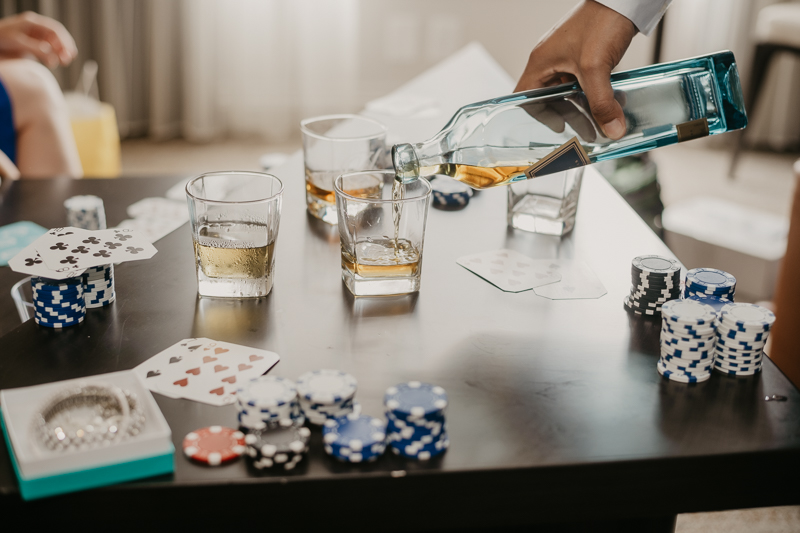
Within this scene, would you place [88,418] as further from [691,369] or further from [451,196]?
[451,196]

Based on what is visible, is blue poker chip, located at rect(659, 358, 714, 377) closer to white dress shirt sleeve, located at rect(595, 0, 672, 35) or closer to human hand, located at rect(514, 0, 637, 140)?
human hand, located at rect(514, 0, 637, 140)

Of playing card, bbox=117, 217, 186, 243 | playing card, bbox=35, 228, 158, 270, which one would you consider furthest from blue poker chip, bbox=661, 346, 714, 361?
playing card, bbox=117, 217, 186, 243

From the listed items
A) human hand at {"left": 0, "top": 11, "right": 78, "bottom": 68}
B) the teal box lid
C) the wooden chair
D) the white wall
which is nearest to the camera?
the teal box lid

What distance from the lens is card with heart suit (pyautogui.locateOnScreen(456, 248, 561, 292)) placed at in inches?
38.8

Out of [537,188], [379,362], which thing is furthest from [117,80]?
[379,362]

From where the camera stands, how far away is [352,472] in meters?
0.61

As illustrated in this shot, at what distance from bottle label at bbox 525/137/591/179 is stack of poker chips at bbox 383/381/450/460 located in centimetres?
43

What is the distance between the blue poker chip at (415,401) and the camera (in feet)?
2.04

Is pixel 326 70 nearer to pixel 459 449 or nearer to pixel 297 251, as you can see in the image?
pixel 297 251

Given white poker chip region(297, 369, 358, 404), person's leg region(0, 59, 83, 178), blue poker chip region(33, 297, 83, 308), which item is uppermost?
white poker chip region(297, 369, 358, 404)

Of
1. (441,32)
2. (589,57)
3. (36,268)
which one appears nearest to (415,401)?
(36,268)

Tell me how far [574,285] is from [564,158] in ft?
0.55

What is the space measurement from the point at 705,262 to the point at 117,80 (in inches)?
122

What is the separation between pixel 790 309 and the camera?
1.72 m
